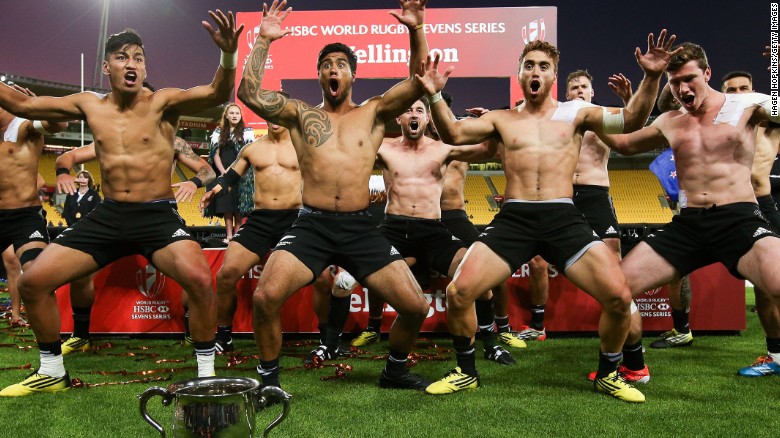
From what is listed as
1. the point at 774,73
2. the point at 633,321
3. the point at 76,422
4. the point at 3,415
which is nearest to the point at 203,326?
the point at 76,422

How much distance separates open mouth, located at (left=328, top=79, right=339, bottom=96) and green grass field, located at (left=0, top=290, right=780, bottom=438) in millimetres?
1988

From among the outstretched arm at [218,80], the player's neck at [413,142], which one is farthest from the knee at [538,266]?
the outstretched arm at [218,80]

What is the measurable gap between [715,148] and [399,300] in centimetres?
229

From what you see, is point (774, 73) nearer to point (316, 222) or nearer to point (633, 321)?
point (633, 321)

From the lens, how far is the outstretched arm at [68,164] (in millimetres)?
4758

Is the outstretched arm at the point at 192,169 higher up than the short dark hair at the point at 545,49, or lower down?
lower down

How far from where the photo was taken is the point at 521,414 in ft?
11.8

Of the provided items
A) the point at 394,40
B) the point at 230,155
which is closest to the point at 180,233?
the point at 230,155

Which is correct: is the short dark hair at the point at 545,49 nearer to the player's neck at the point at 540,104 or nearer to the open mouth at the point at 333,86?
the player's neck at the point at 540,104

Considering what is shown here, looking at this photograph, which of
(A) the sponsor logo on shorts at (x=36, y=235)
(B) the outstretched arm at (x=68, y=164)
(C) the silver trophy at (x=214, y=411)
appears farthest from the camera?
(A) the sponsor logo on shorts at (x=36, y=235)

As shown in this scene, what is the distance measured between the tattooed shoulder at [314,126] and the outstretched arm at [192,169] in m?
1.02

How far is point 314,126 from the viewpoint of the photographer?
416 centimetres

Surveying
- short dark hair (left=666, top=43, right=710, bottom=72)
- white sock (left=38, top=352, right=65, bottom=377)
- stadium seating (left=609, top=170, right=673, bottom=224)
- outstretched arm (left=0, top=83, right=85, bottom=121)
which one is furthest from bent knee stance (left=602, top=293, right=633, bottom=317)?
stadium seating (left=609, top=170, right=673, bottom=224)

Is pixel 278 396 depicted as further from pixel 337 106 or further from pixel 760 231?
pixel 760 231
